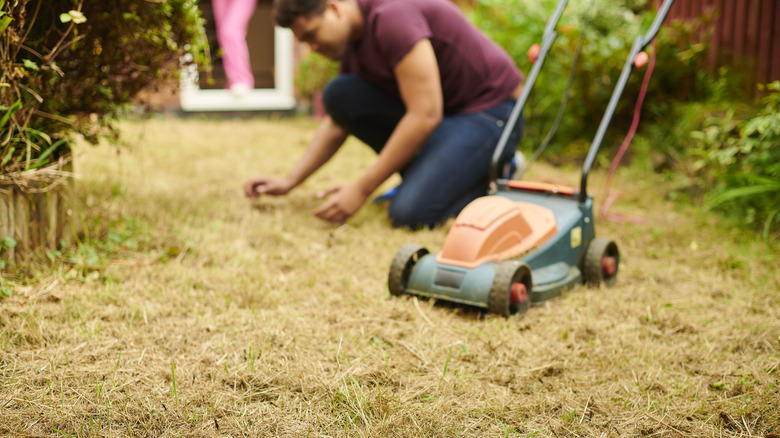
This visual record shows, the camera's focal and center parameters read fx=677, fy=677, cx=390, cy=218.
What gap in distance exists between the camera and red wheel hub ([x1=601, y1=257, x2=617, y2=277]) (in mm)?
2363

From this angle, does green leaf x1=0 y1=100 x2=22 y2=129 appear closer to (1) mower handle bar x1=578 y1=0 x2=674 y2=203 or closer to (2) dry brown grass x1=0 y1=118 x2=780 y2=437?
(2) dry brown grass x1=0 y1=118 x2=780 y2=437

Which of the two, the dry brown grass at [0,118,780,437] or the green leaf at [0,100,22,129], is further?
the green leaf at [0,100,22,129]

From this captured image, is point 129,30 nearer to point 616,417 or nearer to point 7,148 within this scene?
point 7,148

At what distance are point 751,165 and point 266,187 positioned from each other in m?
2.28

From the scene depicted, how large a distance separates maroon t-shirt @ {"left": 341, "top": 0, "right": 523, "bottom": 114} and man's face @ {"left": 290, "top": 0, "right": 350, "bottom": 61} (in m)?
0.13

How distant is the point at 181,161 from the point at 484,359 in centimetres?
315

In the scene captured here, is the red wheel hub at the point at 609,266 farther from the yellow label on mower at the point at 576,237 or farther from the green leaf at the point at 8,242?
the green leaf at the point at 8,242

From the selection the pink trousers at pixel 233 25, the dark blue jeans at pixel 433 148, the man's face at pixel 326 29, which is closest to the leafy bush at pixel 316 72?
the pink trousers at pixel 233 25

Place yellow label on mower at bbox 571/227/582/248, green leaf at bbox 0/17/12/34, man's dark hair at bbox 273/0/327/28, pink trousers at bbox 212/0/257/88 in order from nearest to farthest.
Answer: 1. green leaf at bbox 0/17/12/34
2. yellow label on mower at bbox 571/227/582/248
3. man's dark hair at bbox 273/0/327/28
4. pink trousers at bbox 212/0/257/88

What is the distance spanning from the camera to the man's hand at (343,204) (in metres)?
2.88

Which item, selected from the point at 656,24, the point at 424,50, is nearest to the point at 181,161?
the point at 424,50

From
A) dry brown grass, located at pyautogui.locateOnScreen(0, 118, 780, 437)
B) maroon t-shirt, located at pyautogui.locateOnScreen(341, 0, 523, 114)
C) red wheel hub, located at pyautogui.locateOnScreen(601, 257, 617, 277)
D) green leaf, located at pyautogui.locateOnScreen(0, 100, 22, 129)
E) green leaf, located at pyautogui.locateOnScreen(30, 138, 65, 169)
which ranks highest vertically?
maroon t-shirt, located at pyautogui.locateOnScreen(341, 0, 523, 114)

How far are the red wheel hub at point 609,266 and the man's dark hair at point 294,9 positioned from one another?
151 centimetres

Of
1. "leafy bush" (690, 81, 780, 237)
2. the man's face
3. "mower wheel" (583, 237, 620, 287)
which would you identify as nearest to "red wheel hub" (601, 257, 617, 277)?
"mower wheel" (583, 237, 620, 287)
